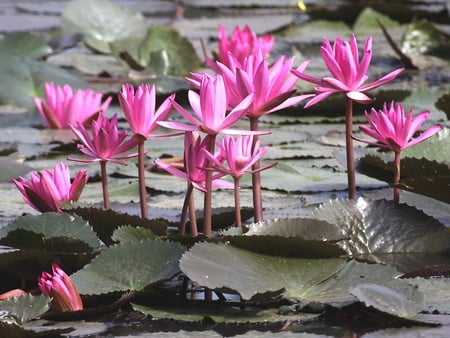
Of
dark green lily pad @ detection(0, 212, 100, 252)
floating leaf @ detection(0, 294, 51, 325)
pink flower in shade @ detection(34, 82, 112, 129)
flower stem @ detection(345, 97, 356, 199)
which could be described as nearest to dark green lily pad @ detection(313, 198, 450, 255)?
flower stem @ detection(345, 97, 356, 199)

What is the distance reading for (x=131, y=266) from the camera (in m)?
1.27

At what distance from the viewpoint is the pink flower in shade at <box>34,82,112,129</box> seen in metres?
2.63

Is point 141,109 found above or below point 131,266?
above

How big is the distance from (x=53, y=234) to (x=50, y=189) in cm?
11

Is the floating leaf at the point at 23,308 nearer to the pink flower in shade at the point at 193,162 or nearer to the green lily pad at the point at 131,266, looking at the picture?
the green lily pad at the point at 131,266

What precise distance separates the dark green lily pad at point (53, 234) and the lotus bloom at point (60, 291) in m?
0.11

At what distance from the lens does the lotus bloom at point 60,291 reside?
1.20m

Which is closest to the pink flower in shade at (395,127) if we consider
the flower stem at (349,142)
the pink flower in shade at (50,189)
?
the flower stem at (349,142)

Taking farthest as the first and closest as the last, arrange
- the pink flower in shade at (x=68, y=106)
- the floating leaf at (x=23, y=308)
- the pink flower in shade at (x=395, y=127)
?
the pink flower in shade at (x=68, y=106)
the pink flower in shade at (x=395, y=127)
the floating leaf at (x=23, y=308)

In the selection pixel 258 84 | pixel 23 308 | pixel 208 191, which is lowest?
pixel 23 308

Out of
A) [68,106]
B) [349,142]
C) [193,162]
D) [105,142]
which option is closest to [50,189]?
[105,142]

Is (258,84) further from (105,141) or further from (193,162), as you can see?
(105,141)

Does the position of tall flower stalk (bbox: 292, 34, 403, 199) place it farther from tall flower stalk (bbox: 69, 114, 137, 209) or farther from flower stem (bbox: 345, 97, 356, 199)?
tall flower stalk (bbox: 69, 114, 137, 209)

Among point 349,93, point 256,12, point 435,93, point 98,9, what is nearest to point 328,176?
point 349,93
